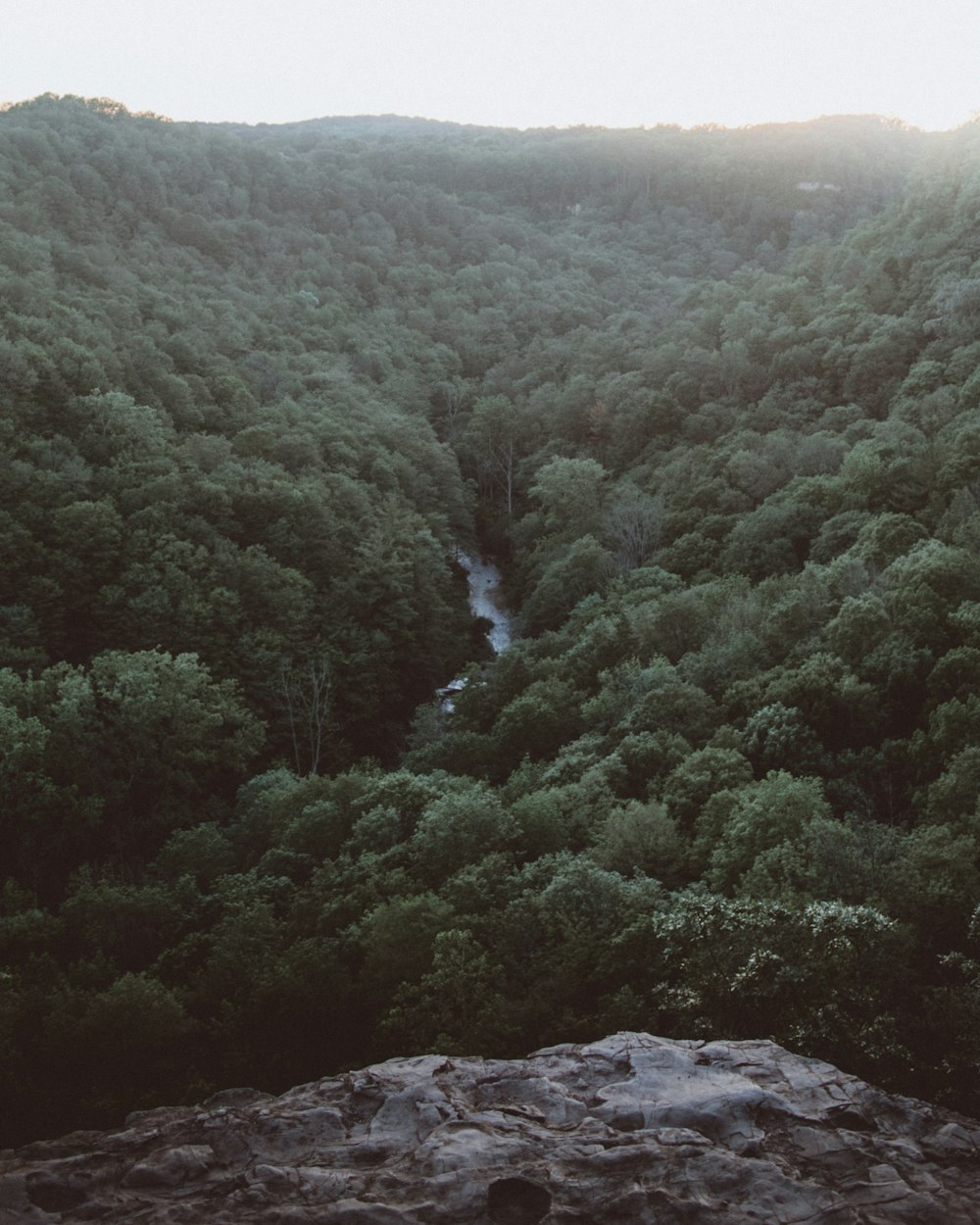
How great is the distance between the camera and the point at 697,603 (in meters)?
47.3

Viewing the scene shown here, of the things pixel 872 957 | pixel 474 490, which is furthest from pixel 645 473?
pixel 872 957

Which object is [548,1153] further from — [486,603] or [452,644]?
[486,603]

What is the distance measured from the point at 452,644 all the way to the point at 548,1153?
51.2 m

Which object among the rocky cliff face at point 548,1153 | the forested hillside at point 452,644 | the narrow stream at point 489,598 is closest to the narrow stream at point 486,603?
the narrow stream at point 489,598

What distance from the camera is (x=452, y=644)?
210 ft

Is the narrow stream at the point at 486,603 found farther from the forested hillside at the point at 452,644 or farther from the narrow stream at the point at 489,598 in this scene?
the forested hillside at the point at 452,644

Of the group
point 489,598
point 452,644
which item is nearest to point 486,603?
point 489,598

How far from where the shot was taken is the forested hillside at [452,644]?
22.1 m

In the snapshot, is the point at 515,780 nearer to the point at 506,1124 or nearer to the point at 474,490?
the point at 506,1124

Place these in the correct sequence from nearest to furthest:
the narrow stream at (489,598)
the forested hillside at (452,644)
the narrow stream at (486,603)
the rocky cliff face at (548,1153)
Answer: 1. the rocky cliff face at (548,1153)
2. the forested hillside at (452,644)
3. the narrow stream at (486,603)
4. the narrow stream at (489,598)

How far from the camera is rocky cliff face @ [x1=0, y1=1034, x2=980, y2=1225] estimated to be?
12.2m

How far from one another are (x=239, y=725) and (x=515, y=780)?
1558cm

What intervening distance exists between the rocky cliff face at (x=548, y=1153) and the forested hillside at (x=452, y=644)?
8.80 ft

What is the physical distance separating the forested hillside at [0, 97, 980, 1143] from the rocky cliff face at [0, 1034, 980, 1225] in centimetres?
268
